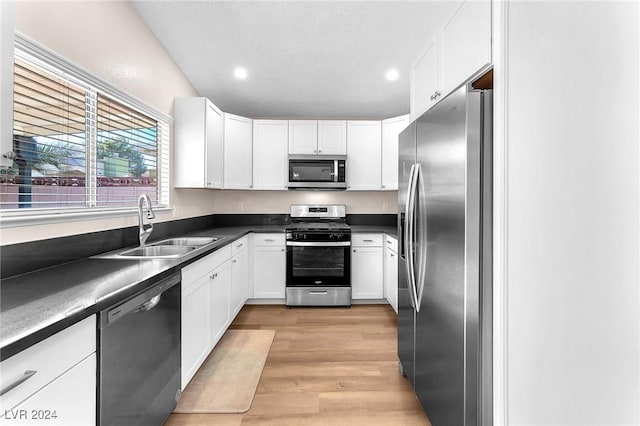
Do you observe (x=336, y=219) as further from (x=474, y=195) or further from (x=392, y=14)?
(x=474, y=195)

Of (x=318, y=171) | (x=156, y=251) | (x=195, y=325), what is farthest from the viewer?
(x=318, y=171)

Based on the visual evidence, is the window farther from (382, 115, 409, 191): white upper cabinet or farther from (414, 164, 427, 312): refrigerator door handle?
(382, 115, 409, 191): white upper cabinet

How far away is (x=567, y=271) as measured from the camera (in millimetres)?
997

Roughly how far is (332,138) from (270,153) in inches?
32.9

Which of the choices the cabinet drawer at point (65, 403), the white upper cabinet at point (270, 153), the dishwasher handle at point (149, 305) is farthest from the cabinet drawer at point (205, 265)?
the white upper cabinet at point (270, 153)

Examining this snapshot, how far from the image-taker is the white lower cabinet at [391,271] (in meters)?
3.44

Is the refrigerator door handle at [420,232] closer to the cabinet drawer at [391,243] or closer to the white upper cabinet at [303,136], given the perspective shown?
the cabinet drawer at [391,243]

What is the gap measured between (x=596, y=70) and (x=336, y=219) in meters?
3.60

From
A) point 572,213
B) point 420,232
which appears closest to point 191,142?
point 420,232

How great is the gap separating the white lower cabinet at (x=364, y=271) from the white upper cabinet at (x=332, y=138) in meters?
1.17

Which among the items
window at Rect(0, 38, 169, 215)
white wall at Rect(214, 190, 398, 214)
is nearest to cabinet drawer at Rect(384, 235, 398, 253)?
white wall at Rect(214, 190, 398, 214)

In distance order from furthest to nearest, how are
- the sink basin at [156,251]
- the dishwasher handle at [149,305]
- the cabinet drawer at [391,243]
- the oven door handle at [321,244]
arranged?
the oven door handle at [321,244]
the cabinet drawer at [391,243]
the sink basin at [156,251]
the dishwasher handle at [149,305]

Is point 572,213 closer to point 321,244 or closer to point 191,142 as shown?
point 321,244

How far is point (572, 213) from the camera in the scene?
3.23 feet
